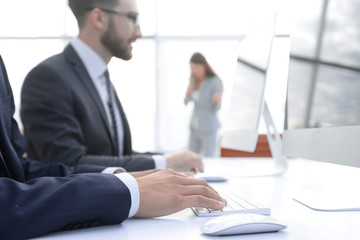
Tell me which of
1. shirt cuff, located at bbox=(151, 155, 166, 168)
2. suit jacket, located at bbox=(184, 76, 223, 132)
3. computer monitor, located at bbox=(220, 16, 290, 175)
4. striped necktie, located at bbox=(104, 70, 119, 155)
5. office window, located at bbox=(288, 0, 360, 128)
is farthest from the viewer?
suit jacket, located at bbox=(184, 76, 223, 132)

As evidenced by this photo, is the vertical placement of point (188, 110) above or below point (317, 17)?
below

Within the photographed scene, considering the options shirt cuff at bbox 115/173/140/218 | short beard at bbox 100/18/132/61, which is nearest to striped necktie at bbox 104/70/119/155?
short beard at bbox 100/18/132/61

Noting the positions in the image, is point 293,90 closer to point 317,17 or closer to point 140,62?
point 317,17

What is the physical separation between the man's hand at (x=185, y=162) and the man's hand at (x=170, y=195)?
55 centimetres

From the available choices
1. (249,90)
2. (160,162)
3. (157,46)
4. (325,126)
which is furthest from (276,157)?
(157,46)

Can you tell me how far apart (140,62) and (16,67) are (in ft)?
5.42

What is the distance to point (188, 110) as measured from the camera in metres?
5.00

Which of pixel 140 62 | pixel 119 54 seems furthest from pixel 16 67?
pixel 119 54

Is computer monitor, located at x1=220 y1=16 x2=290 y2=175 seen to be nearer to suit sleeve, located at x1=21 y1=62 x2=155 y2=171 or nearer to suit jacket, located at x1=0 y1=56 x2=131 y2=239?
suit sleeve, located at x1=21 y1=62 x2=155 y2=171

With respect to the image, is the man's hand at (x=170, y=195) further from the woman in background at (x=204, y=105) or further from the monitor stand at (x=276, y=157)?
the woman in background at (x=204, y=105)

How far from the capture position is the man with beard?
1121 millimetres

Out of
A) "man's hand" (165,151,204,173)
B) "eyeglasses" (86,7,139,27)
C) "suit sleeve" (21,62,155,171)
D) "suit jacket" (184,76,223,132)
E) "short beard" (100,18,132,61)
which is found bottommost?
"suit jacket" (184,76,223,132)

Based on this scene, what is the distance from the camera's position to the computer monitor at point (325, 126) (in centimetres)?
54

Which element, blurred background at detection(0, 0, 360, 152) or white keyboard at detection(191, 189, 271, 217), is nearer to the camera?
white keyboard at detection(191, 189, 271, 217)
